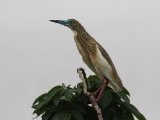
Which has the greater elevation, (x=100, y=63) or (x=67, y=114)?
(x=100, y=63)

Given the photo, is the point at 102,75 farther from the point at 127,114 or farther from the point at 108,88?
the point at 127,114

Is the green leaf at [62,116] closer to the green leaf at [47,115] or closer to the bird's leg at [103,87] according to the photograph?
the green leaf at [47,115]

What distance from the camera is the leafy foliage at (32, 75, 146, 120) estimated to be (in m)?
5.12

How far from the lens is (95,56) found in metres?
5.43

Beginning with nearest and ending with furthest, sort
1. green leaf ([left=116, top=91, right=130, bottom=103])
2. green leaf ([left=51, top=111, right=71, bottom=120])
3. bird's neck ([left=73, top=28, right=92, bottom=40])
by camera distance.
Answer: green leaf ([left=51, top=111, right=71, bottom=120]) < green leaf ([left=116, top=91, right=130, bottom=103]) < bird's neck ([left=73, top=28, right=92, bottom=40])

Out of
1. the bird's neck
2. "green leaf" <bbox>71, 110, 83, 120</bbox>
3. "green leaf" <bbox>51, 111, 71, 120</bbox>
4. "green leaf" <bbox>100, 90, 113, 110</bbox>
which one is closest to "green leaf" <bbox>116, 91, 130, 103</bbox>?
"green leaf" <bbox>100, 90, 113, 110</bbox>

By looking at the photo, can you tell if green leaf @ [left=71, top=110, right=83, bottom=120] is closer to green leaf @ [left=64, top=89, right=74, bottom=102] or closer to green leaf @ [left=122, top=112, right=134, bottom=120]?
green leaf @ [left=64, top=89, right=74, bottom=102]

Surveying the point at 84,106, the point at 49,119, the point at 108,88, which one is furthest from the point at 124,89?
the point at 49,119

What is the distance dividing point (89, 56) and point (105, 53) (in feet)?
0.63

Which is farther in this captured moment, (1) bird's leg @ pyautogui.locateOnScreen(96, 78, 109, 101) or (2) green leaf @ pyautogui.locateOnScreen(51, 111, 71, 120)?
(1) bird's leg @ pyautogui.locateOnScreen(96, 78, 109, 101)

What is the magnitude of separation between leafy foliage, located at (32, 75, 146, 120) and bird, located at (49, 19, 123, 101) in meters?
0.18

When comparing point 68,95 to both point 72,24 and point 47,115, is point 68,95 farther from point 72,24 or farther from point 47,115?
point 72,24

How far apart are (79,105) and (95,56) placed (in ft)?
2.08

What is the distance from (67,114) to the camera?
503cm
